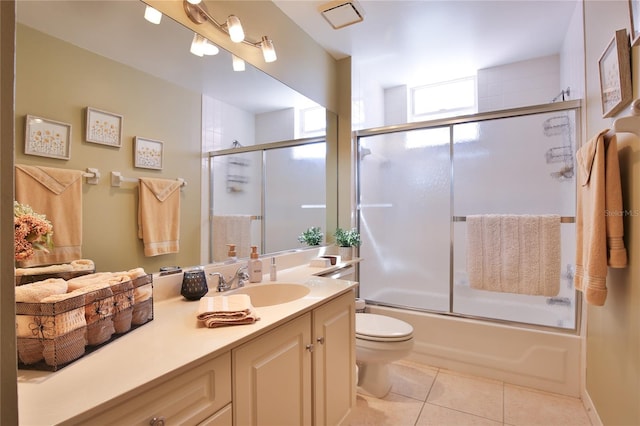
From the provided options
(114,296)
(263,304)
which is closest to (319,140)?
(263,304)

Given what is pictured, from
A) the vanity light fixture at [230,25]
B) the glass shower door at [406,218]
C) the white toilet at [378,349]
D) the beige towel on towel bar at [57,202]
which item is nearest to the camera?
the beige towel on towel bar at [57,202]

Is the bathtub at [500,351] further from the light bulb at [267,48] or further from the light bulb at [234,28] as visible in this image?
the light bulb at [234,28]

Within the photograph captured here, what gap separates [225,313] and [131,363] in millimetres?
308

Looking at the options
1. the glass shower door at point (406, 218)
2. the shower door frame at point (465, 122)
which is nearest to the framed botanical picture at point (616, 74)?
the shower door frame at point (465, 122)

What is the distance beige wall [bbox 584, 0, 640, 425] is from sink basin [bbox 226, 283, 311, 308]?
140 cm

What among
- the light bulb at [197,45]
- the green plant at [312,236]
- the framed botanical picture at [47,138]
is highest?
the light bulb at [197,45]

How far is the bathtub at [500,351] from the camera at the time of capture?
6.57 ft

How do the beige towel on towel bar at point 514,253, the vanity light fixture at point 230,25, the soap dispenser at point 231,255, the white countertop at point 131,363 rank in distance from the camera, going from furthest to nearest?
the beige towel on towel bar at point 514,253, the soap dispenser at point 231,255, the vanity light fixture at point 230,25, the white countertop at point 131,363

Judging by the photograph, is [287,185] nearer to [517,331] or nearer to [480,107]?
[517,331]

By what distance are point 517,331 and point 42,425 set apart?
2.48m

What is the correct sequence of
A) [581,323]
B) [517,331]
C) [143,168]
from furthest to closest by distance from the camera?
[517,331], [581,323], [143,168]

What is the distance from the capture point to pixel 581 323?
1978 mm

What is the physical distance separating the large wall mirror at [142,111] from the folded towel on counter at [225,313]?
1.41 ft

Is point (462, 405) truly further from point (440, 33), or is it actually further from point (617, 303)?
point (440, 33)
